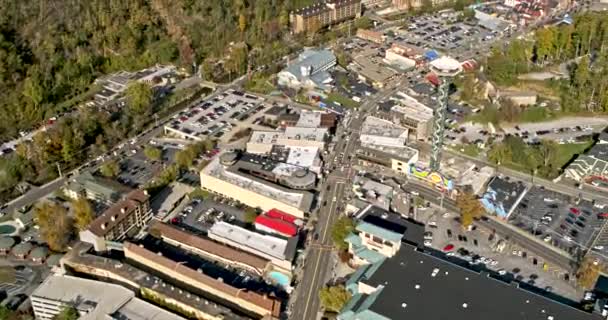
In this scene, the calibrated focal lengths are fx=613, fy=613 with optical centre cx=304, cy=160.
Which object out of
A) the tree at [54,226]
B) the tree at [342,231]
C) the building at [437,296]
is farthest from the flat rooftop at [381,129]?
the tree at [54,226]

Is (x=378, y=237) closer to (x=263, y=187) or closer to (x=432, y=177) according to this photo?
(x=263, y=187)

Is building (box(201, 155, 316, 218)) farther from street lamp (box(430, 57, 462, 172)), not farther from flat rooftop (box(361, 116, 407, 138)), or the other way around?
street lamp (box(430, 57, 462, 172))

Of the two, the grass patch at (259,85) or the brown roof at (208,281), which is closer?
the brown roof at (208,281)

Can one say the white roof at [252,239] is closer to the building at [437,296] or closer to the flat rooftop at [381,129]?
the building at [437,296]

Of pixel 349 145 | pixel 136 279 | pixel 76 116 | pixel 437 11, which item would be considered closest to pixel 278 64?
pixel 349 145

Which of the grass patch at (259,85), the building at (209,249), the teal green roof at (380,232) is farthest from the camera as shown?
the grass patch at (259,85)

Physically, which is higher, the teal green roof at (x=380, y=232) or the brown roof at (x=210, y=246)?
the teal green roof at (x=380, y=232)

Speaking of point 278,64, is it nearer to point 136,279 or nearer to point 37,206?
point 37,206
